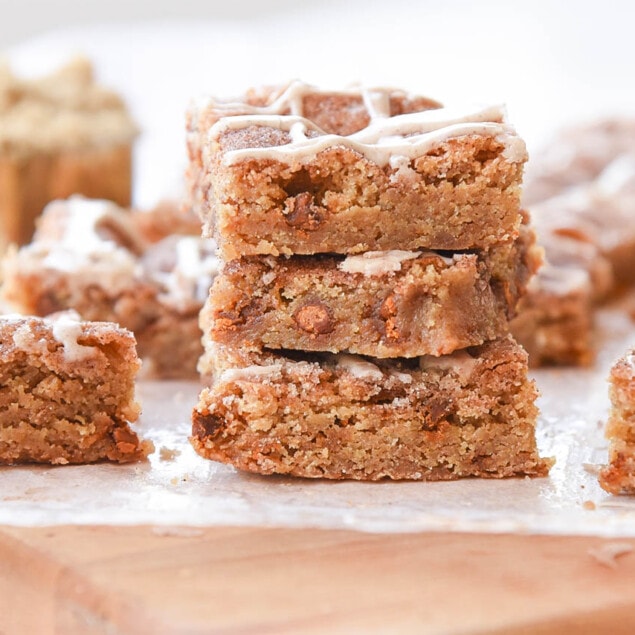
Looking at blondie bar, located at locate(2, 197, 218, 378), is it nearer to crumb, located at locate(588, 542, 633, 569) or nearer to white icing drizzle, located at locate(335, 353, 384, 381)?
white icing drizzle, located at locate(335, 353, 384, 381)

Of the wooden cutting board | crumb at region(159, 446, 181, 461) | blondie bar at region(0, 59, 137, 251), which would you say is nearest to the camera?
the wooden cutting board

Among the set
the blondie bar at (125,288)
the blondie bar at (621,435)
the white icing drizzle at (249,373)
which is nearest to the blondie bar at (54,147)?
the blondie bar at (125,288)

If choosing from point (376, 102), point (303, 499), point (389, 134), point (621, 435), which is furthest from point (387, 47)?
point (303, 499)

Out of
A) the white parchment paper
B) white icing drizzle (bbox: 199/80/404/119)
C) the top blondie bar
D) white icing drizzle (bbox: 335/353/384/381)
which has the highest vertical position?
white icing drizzle (bbox: 199/80/404/119)

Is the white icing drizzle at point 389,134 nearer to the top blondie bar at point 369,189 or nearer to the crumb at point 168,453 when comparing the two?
the top blondie bar at point 369,189

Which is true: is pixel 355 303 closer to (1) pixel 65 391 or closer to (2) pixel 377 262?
(2) pixel 377 262

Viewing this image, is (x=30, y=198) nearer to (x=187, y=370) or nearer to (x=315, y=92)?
(x=187, y=370)

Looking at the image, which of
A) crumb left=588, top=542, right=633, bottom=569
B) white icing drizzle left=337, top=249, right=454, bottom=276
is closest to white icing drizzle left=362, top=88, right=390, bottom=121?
white icing drizzle left=337, top=249, right=454, bottom=276
